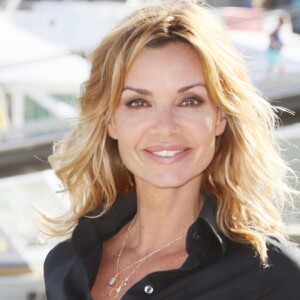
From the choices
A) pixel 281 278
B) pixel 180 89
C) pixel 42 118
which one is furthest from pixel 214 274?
pixel 42 118

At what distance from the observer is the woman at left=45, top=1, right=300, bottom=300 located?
1.43 m

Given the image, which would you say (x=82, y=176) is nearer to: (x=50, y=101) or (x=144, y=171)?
(x=144, y=171)

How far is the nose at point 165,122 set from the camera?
4.74 feet

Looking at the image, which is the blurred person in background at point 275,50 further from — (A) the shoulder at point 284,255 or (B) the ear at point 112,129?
(A) the shoulder at point 284,255

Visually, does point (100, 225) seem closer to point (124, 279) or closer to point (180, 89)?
point (124, 279)

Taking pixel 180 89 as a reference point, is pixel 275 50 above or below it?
below

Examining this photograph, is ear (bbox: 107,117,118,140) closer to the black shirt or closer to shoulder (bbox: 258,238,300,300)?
the black shirt

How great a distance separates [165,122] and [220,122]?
0.43 feet

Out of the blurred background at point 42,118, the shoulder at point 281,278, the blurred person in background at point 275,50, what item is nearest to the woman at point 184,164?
the shoulder at point 281,278

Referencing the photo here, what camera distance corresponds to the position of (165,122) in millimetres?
1452

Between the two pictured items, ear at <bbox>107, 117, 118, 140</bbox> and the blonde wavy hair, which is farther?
ear at <bbox>107, 117, 118, 140</bbox>

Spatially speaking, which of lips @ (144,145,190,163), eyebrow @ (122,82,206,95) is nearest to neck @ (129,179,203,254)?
lips @ (144,145,190,163)

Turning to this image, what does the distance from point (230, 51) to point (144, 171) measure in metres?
0.28

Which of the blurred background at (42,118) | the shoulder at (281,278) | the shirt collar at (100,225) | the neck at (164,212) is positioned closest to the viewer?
the shoulder at (281,278)
